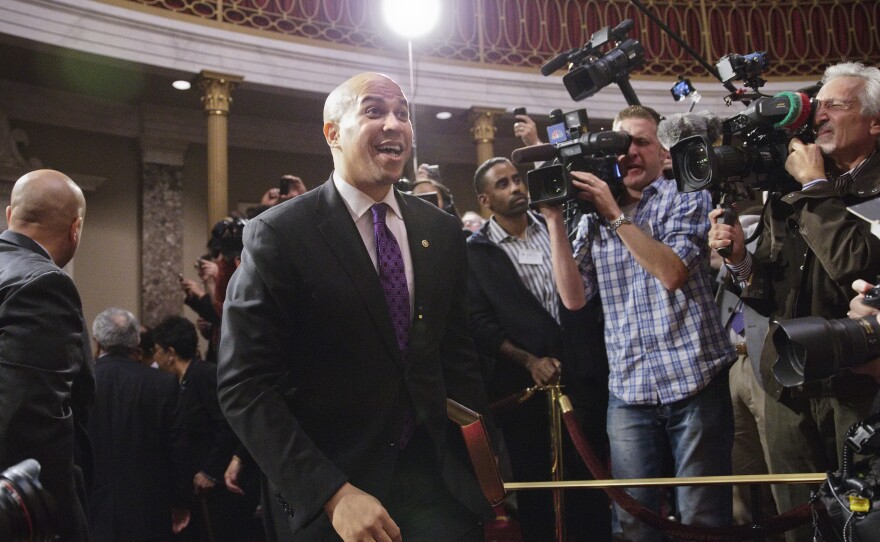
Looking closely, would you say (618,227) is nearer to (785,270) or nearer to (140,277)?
(785,270)

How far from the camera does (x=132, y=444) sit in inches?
139

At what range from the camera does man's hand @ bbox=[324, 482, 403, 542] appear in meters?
1.45

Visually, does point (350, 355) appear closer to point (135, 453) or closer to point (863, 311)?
point (863, 311)

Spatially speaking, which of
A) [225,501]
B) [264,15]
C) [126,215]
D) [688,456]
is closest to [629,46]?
[688,456]

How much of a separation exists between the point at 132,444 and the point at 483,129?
239 inches

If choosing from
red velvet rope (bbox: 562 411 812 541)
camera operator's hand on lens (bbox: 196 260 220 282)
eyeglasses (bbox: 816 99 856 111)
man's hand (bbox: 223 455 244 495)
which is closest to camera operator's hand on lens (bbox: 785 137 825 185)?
eyeglasses (bbox: 816 99 856 111)

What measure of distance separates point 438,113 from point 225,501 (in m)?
6.04

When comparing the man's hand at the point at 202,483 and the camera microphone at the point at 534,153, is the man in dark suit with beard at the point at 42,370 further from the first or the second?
the man's hand at the point at 202,483

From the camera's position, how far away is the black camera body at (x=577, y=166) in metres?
2.65

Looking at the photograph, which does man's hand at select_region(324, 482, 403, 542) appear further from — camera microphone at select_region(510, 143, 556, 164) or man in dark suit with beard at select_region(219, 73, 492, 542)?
camera microphone at select_region(510, 143, 556, 164)

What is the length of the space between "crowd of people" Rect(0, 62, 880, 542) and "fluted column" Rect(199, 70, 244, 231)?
136 inches

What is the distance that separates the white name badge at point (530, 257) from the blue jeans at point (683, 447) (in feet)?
3.19

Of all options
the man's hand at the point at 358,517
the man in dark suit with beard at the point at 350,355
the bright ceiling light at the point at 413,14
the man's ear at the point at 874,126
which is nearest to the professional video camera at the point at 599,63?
the man's ear at the point at 874,126

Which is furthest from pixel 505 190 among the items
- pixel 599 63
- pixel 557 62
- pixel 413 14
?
pixel 413 14
